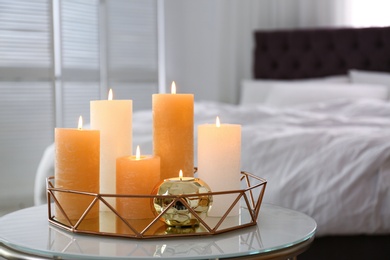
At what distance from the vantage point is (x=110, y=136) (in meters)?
1.06

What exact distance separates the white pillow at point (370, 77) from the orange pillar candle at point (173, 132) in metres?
2.77

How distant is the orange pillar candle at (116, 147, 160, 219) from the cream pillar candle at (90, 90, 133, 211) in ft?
0.24

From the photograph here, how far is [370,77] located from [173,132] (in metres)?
2.84

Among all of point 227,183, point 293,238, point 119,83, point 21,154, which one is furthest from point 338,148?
point 119,83

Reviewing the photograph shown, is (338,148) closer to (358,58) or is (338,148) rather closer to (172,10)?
(358,58)

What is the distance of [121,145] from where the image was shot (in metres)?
1.07

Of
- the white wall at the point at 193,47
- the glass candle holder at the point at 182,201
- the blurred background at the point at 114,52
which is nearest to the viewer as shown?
the glass candle holder at the point at 182,201

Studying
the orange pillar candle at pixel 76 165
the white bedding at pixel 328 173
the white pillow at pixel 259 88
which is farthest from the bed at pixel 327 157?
the orange pillar candle at pixel 76 165

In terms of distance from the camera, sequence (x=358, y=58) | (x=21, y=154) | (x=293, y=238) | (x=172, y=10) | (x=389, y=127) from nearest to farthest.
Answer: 1. (x=293, y=238)
2. (x=389, y=127)
3. (x=21, y=154)
4. (x=358, y=58)
5. (x=172, y=10)

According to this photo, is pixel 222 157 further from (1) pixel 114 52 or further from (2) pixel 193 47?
(2) pixel 193 47

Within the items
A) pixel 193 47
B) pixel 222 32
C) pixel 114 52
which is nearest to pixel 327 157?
pixel 114 52

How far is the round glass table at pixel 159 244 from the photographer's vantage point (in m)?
0.80

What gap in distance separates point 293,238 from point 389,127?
1.59 metres

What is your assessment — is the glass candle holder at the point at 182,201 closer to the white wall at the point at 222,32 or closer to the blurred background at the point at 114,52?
the blurred background at the point at 114,52
